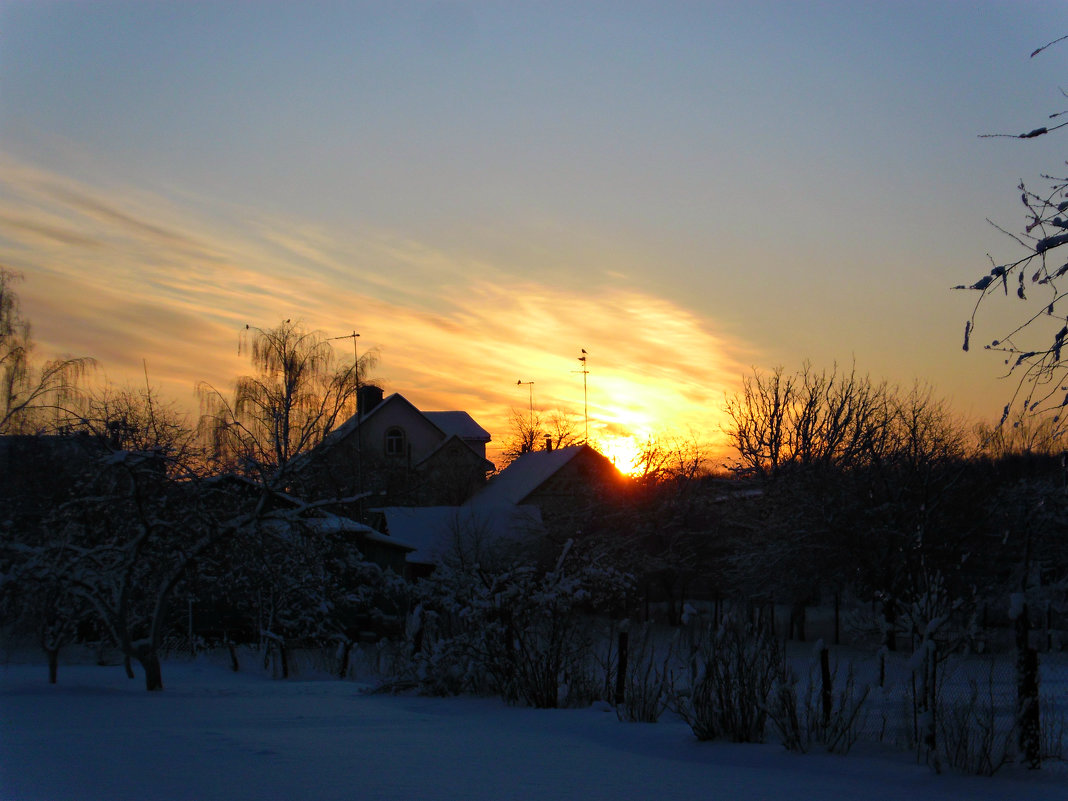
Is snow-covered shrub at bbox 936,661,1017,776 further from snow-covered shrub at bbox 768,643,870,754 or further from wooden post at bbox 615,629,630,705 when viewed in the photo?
wooden post at bbox 615,629,630,705

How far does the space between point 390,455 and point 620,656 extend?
53.4 m

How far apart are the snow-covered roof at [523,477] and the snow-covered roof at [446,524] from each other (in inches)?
103

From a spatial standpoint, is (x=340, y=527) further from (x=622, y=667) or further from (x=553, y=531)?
(x=553, y=531)

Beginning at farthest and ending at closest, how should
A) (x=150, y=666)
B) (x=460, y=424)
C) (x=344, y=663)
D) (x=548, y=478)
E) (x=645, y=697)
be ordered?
(x=460, y=424)
(x=548, y=478)
(x=344, y=663)
(x=150, y=666)
(x=645, y=697)

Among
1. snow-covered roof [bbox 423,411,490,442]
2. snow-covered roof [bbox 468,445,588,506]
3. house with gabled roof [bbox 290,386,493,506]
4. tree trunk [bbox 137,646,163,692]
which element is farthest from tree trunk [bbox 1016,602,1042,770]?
snow-covered roof [bbox 423,411,490,442]

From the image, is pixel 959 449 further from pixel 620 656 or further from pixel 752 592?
pixel 620 656

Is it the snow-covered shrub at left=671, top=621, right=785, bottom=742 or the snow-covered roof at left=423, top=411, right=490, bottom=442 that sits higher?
the snow-covered roof at left=423, top=411, right=490, bottom=442

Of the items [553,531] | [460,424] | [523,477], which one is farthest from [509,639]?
[460,424]

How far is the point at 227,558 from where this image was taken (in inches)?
631

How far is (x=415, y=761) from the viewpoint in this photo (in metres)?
7.81

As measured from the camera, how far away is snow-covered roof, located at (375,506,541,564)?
39.2 m

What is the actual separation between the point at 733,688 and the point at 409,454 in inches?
2225

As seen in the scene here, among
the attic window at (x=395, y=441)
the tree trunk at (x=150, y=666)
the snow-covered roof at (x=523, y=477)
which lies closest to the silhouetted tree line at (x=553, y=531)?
the tree trunk at (x=150, y=666)

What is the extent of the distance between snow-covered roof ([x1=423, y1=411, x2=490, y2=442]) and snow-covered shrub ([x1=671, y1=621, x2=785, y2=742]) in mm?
62143
